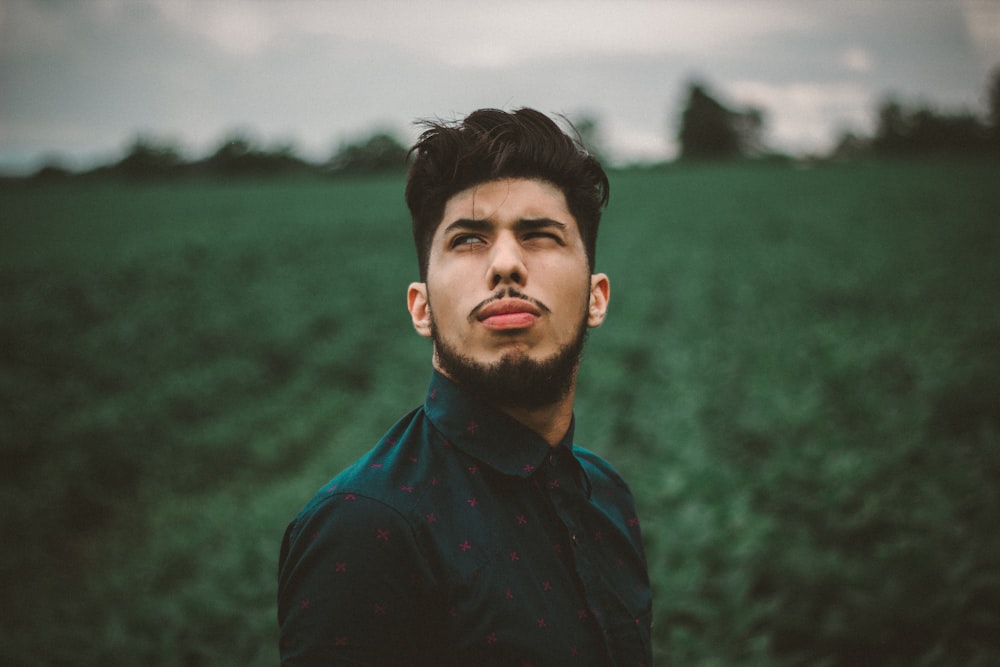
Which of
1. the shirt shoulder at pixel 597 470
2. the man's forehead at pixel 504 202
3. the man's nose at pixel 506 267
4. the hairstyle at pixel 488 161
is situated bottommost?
the shirt shoulder at pixel 597 470

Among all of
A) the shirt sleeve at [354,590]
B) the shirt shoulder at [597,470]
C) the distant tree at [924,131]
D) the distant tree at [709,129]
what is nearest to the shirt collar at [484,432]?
the shirt sleeve at [354,590]

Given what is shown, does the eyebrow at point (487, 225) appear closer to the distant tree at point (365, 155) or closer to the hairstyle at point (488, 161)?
the hairstyle at point (488, 161)

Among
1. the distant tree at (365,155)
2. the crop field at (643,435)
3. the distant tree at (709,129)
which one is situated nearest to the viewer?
the crop field at (643,435)

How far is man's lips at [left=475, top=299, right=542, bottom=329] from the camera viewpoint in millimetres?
1590

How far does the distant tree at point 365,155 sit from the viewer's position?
65.0 metres

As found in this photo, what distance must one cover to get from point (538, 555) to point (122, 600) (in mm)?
4692

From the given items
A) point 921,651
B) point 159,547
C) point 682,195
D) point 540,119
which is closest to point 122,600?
point 159,547

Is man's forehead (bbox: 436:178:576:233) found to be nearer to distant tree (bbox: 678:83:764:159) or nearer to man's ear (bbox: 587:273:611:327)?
man's ear (bbox: 587:273:611:327)

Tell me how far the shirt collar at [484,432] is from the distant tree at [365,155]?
66328 millimetres

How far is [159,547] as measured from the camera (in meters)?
5.57

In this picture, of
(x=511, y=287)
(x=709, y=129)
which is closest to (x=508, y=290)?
(x=511, y=287)

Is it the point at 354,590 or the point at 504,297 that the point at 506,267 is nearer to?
the point at 504,297

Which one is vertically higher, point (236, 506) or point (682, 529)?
point (682, 529)

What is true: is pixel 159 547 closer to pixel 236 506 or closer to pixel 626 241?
pixel 236 506
